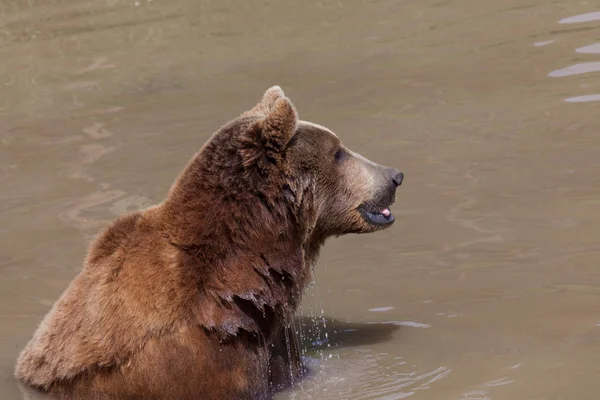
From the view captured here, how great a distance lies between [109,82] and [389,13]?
3934 millimetres

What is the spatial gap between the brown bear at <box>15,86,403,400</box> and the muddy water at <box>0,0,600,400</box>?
665mm

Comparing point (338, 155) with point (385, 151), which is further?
point (385, 151)

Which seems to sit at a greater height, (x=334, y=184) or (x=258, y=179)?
(x=258, y=179)

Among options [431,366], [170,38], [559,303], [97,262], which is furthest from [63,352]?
[170,38]

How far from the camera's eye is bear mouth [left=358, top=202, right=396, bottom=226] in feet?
24.8

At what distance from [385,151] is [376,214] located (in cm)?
368

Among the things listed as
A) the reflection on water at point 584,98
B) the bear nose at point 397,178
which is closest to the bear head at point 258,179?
the bear nose at point 397,178

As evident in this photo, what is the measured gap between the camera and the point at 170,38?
1616 centimetres

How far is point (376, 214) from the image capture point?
7.62 m

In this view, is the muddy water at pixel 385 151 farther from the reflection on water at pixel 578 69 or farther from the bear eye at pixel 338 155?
the bear eye at pixel 338 155

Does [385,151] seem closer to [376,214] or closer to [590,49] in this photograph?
[590,49]

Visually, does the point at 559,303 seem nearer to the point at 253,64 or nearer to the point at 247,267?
the point at 247,267

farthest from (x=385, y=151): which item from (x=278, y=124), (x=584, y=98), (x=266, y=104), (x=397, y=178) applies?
(x=278, y=124)

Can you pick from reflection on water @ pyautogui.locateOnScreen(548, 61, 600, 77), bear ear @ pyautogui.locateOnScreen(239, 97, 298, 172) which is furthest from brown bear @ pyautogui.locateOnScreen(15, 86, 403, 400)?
reflection on water @ pyautogui.locateOnScreen(548, 61, 600, 77)
